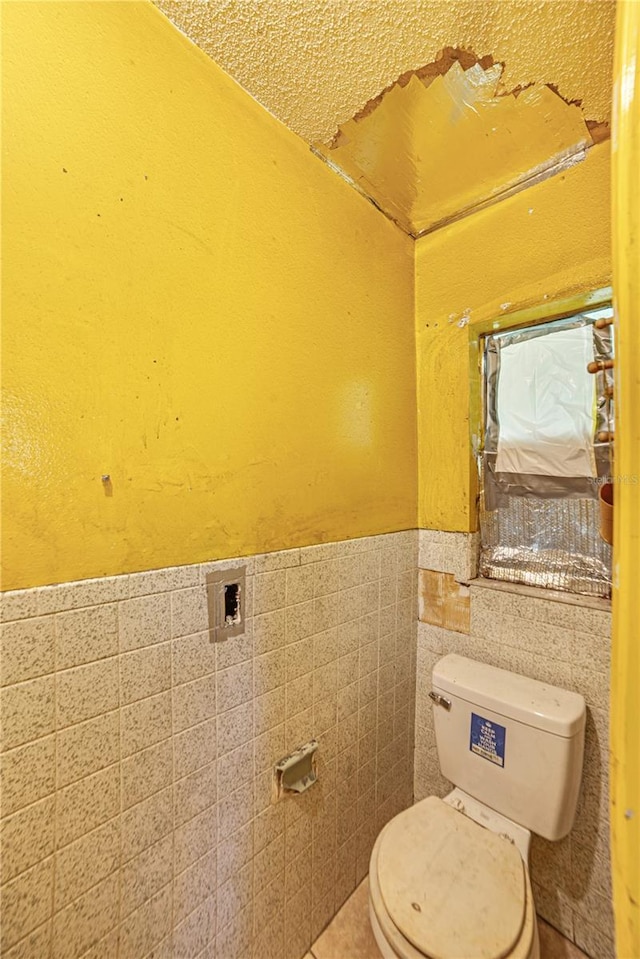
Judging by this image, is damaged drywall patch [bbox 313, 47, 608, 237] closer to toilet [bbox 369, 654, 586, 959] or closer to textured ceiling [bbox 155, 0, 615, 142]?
textured ceiling [bbox 155, 0, 615, 142]

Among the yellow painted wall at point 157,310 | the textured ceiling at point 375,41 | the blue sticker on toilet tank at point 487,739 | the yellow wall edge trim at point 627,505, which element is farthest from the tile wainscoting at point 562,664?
the textured ceiling at point 375,41

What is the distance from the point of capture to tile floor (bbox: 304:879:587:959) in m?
1.08

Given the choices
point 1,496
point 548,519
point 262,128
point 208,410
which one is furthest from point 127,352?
point 548,519

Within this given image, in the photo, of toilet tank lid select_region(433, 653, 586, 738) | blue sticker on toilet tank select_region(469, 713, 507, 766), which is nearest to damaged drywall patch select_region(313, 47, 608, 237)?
toilet tank lid select_region(433, 653, 586, 738)

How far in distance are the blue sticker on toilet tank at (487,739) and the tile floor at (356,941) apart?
566 mm

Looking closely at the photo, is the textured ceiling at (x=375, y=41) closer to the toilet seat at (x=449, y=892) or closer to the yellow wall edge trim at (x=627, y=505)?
the yellow wall edge trim at (x=627, y=505)

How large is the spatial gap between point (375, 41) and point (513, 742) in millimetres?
1776

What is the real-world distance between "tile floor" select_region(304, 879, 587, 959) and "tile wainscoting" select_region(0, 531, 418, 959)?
0.15ft

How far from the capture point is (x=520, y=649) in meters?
1.20

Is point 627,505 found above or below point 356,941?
above

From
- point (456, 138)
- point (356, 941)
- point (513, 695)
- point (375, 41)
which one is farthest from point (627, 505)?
point (356, 941)

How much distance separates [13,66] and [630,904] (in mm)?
1330

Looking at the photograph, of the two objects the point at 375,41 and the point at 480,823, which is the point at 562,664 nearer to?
the point at 480,823

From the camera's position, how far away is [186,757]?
816 mm
